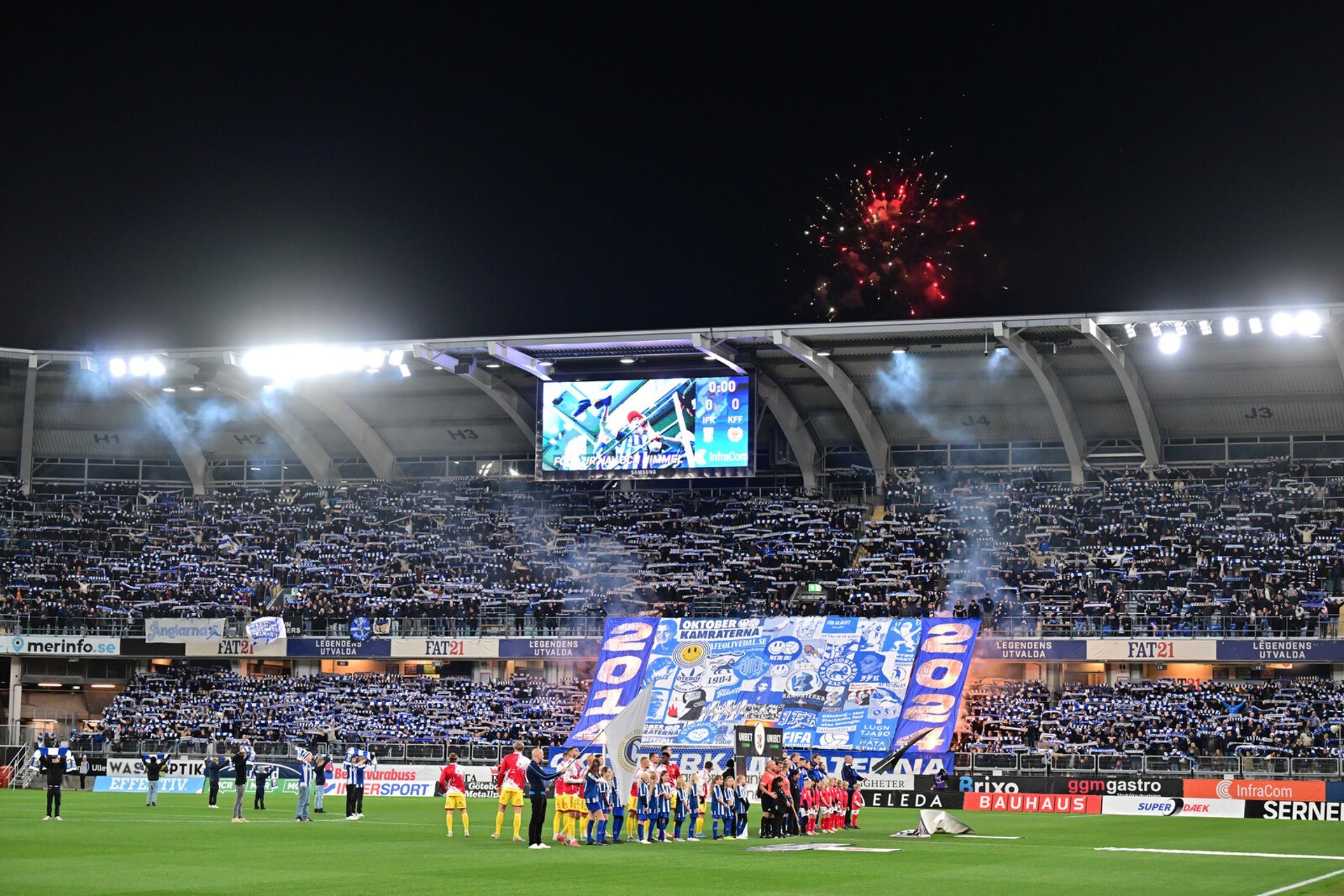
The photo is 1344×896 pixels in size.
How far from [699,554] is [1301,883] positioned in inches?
1544

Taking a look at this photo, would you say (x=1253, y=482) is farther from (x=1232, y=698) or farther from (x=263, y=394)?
(x=263, y=394)

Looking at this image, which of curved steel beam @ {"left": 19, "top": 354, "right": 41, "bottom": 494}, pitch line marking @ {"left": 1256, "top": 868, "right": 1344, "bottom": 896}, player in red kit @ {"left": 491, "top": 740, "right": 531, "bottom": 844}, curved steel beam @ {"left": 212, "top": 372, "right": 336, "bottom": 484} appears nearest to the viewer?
pitch line marking @ {"left": 1256, "top": 868, "right": 1344, "bottom": 896}

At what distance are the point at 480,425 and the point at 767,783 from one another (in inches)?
1538

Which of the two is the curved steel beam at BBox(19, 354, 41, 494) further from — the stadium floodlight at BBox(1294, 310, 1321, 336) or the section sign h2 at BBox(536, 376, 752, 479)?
the stadium floodlight at BBox(1294, 310, 1321, 336)

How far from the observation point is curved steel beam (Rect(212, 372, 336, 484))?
64375 millimetres

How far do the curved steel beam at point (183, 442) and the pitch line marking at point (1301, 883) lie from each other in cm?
5366

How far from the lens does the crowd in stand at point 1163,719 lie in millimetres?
45312

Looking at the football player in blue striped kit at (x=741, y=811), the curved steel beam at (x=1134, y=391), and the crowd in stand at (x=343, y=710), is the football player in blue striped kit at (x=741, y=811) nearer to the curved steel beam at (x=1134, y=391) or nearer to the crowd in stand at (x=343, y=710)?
the crowd in stand at (x=343, y=710)

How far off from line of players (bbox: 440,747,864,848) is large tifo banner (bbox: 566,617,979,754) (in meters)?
16.1

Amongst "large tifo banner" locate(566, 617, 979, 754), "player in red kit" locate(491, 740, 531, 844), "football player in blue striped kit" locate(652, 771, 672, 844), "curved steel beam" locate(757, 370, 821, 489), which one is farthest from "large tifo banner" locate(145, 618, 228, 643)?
"football player in blue striped kit" locate(652, 771, 672, 844)

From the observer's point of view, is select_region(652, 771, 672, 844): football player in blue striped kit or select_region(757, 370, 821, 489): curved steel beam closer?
select_region(652, 771, 672, 844): football player in blue striped kit

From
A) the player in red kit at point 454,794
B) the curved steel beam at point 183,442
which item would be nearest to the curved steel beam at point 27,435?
the curved steel beam at point 183,442

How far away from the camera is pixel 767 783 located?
1211 inches

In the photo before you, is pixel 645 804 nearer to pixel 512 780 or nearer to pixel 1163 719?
pixel 512 780
